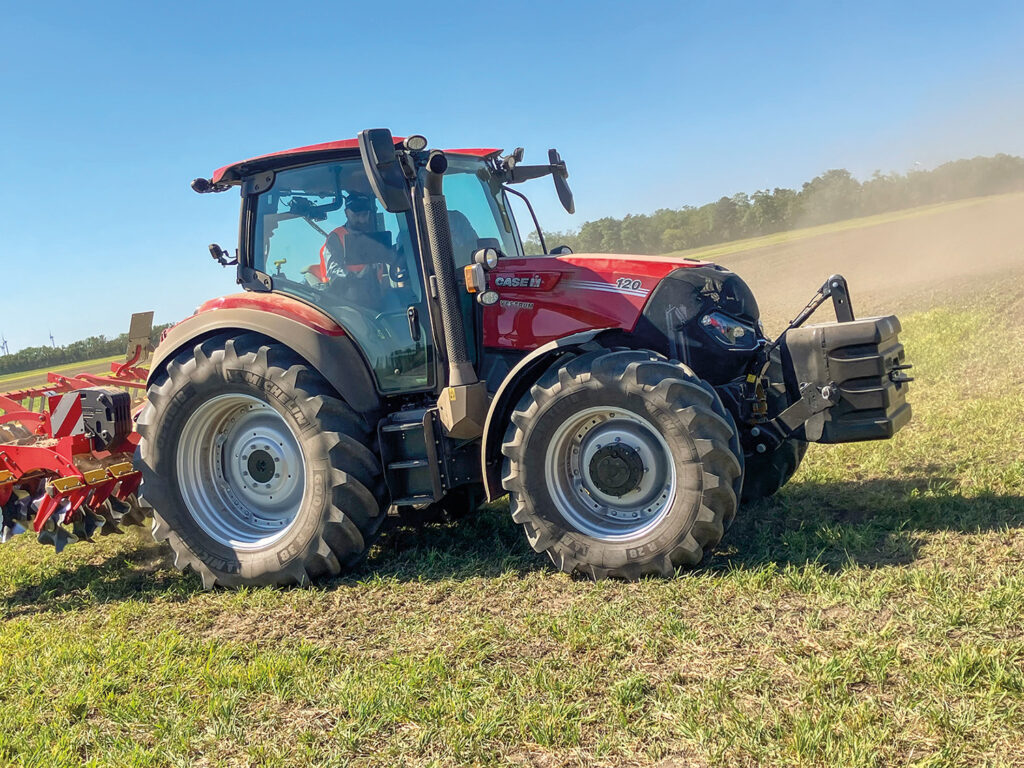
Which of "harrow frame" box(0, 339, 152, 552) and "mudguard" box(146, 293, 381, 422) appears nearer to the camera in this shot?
"mudguard" box(146, 293, 381, 422)

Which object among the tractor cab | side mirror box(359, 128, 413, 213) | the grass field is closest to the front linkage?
the grass field

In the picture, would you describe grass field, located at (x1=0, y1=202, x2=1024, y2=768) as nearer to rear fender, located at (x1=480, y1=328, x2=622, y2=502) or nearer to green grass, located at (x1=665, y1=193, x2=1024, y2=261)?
rear fender, located at (x1=480, y1=328, x2=622, y2=502)

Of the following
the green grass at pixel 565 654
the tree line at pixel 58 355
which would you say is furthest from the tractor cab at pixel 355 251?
the tree line at pixel 58 355

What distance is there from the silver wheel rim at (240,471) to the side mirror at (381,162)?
1601 millimetres

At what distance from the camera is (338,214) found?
5215 millimetres

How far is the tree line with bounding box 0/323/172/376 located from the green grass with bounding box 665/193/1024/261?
3184cm

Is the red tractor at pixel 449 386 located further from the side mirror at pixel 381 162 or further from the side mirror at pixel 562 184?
the side mirror at pixel 562 184

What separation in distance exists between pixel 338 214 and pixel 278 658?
2719 mm

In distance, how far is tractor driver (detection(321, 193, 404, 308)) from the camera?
5113mm

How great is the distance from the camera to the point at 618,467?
455cm

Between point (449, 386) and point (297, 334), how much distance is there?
0.98 m

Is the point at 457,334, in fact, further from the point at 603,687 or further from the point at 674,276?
the point at 603,687

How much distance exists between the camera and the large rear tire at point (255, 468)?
4.85 m

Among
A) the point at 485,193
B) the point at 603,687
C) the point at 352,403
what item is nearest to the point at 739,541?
the point at 603,687
